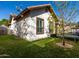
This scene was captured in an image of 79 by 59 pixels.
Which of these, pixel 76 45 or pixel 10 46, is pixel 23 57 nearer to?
pixel 10 46

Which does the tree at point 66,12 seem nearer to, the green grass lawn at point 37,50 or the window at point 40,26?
the green grass lawn at point 37,50

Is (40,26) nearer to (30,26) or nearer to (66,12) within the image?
(30,26)

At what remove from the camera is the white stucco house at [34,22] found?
972 centimetres

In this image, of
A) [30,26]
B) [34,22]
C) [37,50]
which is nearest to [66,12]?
[34,22]

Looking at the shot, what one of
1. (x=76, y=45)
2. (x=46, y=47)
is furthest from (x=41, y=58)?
(x=76, y=45)

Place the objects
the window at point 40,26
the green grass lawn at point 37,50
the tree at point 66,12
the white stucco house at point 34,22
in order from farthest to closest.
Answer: the window at point 40,26 < the white stucco house at point 34,22 < the tree at point 66,12 < the green grass lawn at point 37,50

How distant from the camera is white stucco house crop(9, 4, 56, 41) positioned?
31.9ft

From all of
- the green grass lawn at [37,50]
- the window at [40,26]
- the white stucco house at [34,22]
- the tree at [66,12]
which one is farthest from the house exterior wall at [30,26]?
the tree at [66,12]

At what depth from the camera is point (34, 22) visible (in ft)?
32.4

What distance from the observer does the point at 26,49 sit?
311 inches

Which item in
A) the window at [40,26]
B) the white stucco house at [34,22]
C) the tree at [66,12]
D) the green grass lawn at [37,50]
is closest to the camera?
the green grass lawn at [37,50]

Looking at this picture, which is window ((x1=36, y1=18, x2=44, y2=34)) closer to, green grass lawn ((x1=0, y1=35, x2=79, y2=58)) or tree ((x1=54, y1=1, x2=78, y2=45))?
green grass lawn ((x1=0, y1=35, x2=79, y2=58))

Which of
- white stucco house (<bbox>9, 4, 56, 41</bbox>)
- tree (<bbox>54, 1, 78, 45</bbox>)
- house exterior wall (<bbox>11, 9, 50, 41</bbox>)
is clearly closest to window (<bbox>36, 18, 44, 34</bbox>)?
white stucco house (<bbox>9, 4, 56, 41</bbox>)

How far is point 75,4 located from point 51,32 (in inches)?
116
